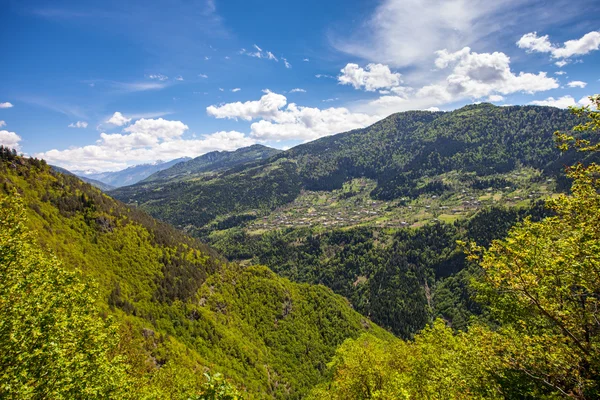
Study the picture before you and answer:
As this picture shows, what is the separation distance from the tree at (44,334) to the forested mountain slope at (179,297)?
35609 mm

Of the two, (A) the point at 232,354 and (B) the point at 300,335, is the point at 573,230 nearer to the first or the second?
(A) the point at 232,354

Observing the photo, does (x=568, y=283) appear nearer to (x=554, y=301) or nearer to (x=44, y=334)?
(x=554, y=301)

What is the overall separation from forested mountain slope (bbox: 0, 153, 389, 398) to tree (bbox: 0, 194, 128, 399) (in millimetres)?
35609

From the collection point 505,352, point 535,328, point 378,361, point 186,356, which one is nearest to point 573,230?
point 505,352

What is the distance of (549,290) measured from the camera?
20.4 meters

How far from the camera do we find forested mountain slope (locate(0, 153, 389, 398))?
86312 mm

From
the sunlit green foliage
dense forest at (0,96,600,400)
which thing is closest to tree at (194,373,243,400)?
dense forest at (0,96,600,400)

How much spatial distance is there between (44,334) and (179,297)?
99326 mm

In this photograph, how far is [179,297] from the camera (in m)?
112

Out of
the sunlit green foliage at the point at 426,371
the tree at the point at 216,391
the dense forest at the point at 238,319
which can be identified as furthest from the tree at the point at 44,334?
the sunlit green foliage at the point at 426,371

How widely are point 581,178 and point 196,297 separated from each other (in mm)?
126866

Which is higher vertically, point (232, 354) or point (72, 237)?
point (72, 237)

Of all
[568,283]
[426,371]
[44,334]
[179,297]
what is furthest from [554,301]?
[179,297]

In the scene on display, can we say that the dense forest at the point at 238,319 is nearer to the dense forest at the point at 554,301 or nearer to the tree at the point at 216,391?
the tree at the point at 216,391
